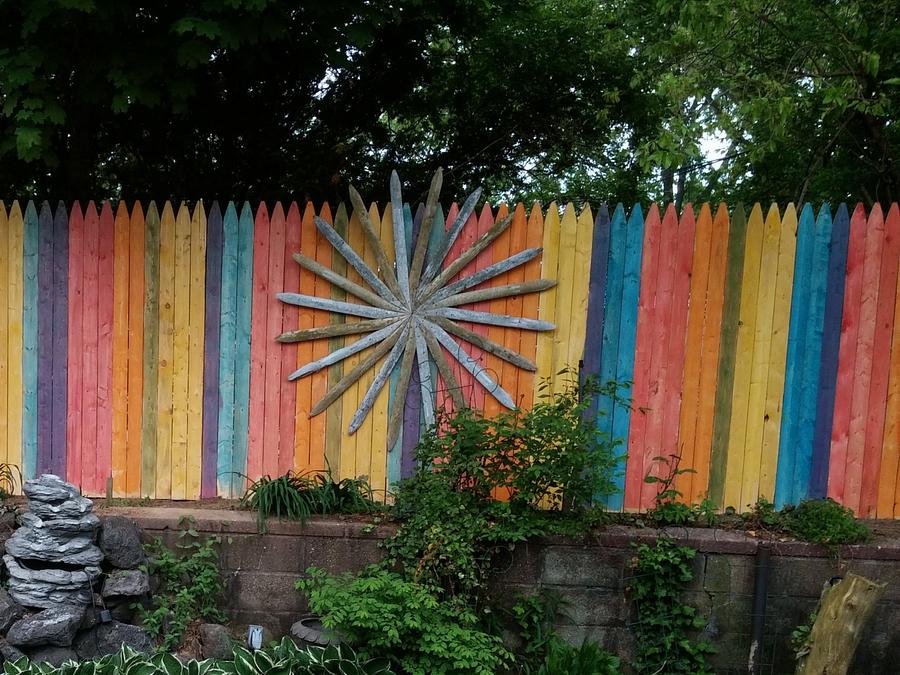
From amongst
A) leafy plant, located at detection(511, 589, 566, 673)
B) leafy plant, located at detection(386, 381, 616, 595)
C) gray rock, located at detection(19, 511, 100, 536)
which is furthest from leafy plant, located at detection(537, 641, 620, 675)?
gray rock, located at detection(19, 511, 100, 536)

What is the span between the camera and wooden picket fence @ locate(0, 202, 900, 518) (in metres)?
4.77

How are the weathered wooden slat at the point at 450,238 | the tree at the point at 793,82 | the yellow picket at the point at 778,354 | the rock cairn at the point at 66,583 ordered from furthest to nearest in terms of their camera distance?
the tree at the point at 793,82 → the weathered wooden slat at the point at 450,238 → the yellow picket at the point at 778,354 → the rock cairn at the point at 66,583

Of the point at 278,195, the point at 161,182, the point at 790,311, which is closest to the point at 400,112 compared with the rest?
the point at 278,195

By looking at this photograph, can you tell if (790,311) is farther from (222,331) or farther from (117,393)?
(117,393)

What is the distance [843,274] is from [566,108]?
4.13 m

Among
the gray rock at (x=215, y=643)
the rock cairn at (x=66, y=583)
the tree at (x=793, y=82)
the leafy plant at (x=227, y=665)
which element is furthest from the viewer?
the tree at (x=793, y=82)

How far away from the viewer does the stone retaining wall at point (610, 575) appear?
444 cm

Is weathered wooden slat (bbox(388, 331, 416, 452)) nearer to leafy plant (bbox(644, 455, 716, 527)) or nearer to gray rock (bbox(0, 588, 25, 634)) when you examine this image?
leafy plant (bbox(644, 455, 716, 527))

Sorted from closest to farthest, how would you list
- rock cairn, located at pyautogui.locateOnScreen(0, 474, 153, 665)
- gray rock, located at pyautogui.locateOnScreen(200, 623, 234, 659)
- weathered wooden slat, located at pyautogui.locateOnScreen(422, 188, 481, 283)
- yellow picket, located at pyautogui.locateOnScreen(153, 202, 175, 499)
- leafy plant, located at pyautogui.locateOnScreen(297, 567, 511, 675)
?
leafy plant, located at pyautogui.locateOnScreen(297, 567, 511, 675)
rock cairn, located at pyautogui.locateOnScreen(0, 474, 153, 665)
gray rock, located at pyautogui.locateOnScreen(200, 623, 234, 659)
weathered wooden slat, located at pyautogui.locateOnScreen(422, 188, 481, 283)
yellow picket, located at pyautogui.locateOnScreen(153, 202, 175, 499)

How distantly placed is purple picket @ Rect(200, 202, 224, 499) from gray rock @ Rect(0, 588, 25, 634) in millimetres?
1210

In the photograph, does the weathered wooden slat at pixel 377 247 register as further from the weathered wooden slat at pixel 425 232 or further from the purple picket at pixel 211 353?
the purple picket at pixel 211 353

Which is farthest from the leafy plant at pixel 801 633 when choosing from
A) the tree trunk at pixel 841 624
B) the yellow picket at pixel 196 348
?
the yellow picket at pixel 196 348

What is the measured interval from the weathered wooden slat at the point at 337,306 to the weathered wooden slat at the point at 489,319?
260 millimetres

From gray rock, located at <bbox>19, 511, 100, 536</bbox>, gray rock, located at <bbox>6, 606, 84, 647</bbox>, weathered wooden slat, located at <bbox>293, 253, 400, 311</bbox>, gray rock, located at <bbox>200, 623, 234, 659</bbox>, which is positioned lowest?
gray rock, located at <bbox>200, 623, 234, 659</bbox>
